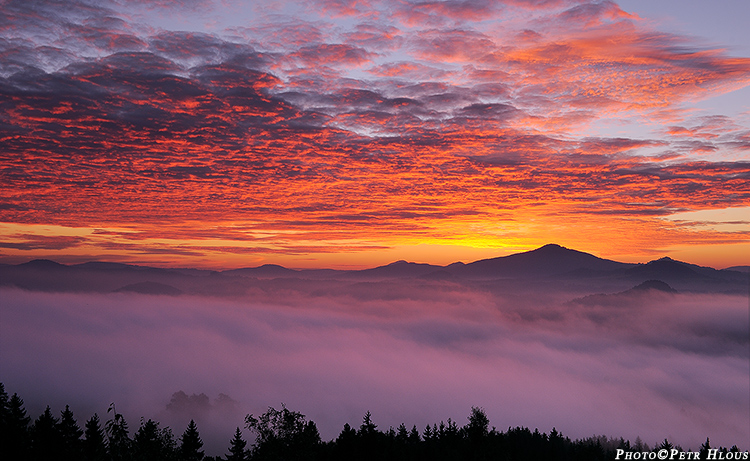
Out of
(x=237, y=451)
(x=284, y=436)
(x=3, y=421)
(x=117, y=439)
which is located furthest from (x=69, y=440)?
(x=284, y=436)

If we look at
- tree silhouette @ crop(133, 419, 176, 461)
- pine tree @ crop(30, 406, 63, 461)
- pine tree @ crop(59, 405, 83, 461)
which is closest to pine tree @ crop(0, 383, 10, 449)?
pine tree @ crop(30, 406, 63, 461)

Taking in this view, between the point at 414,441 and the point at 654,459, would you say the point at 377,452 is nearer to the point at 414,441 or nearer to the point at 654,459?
the point at 414,441

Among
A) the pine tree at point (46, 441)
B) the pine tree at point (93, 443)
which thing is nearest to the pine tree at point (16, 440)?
the pine tree at point (46, 441)

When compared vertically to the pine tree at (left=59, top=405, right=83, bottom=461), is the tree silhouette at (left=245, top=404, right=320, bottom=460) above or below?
above

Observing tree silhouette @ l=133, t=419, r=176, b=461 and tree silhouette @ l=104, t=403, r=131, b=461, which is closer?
tree silhouette @ l=104, t=403, r=131, b=461

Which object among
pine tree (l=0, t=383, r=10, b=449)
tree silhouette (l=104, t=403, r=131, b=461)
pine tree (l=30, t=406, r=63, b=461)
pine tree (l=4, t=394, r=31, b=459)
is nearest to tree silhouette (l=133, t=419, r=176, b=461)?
tree silhouette (l=104, t=403, r=131, b=461)

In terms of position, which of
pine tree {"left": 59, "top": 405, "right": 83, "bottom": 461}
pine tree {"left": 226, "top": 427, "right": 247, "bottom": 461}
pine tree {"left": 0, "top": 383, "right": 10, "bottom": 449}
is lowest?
pine tree {"left": 226, "top": 427, "right": 247, "bottom": 461}

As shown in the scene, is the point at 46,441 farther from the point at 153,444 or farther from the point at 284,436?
the point at 284,436

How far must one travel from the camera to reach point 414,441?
339ft

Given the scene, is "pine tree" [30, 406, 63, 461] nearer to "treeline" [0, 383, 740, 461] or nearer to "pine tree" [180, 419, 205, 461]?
"treeline" [0, 383, 740, 461]

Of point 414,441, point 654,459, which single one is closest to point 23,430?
point 414,441

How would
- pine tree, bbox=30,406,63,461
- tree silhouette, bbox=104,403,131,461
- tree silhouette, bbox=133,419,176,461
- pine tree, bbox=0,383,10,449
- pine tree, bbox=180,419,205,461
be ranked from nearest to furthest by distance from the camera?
1. tree silhouette, bbox=104,403,131,461
2. pine tree, bbox=0,383,10,449
3. pine tree, bbox=30,406,63,461
4. tree silhouette, bbox=133,419,176,461
5. pine tree, bbox=180,419,205,461

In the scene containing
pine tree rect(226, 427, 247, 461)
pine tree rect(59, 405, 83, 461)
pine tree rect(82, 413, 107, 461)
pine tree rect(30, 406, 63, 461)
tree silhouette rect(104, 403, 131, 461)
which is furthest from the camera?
pine tree rect(226, 427, 247, 461)

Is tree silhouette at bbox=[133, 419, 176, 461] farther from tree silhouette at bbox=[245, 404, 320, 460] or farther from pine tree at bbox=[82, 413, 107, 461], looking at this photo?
tree silhouette at bbox=[245, 404, 320, 460]
